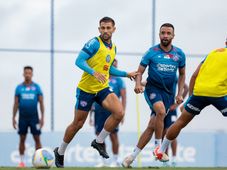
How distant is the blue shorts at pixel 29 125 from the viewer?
20781 mm

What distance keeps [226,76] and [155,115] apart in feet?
7.75

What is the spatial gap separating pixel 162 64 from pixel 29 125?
6.62 metres

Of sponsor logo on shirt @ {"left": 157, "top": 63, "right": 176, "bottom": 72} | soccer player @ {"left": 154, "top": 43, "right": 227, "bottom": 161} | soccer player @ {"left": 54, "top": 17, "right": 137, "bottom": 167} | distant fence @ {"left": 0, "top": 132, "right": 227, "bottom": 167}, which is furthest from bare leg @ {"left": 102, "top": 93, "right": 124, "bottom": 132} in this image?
distant fence @ {"left": 0, "top": 132, "right": 227, "bottom": 167}

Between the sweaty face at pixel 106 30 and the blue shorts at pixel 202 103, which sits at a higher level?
the sweaty face at pixel 106 30

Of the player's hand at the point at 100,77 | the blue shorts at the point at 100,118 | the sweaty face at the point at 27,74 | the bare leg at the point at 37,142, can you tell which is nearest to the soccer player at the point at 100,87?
the player's hand at the point at 100,77

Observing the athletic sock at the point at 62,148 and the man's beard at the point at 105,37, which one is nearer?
the man's beard at the point at 105,37

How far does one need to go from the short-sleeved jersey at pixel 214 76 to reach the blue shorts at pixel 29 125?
27.5ft

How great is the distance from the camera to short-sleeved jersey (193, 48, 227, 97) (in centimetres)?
1281

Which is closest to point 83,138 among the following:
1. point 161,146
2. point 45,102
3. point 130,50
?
point 45,102

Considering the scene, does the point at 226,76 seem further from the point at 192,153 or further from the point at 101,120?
the point at 192,153

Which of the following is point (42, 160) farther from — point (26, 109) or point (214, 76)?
point (26, 109)

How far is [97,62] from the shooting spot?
1440 centimetres

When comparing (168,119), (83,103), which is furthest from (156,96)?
(168,119)

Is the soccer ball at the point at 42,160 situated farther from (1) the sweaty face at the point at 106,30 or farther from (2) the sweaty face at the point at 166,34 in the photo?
(2) the sweaty face at the point at 166,34
